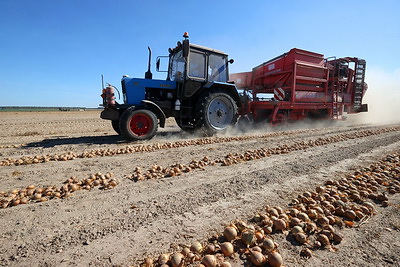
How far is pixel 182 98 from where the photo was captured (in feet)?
20.9

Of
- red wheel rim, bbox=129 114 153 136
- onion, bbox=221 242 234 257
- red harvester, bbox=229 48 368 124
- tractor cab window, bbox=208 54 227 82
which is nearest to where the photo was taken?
onion, bbox=221 242 234 257

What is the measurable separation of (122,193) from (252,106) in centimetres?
732

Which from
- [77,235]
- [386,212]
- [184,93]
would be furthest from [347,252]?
[184,93]

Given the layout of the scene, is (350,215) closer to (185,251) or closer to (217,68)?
(185,251)

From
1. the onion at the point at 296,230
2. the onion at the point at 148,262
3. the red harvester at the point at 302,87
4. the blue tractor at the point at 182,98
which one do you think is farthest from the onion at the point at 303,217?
the red harvester at the point at 302,87

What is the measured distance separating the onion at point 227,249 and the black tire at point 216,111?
16.6ft

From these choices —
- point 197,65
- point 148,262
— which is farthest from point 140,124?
point 148,262

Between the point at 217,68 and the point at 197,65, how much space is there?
2.64 ft

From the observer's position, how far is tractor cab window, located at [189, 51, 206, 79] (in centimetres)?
634

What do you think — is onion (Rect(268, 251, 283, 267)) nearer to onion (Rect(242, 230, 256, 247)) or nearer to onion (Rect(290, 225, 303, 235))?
onion (Rect(242, 230, 256, 247))

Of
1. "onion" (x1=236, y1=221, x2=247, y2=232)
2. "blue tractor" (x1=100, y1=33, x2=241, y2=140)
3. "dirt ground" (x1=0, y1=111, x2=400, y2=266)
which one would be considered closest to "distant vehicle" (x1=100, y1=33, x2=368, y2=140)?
"blue tractor" (x1=100, y1=33, x2=241, y2=140)

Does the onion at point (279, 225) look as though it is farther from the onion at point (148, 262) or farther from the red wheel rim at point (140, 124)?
the red wheel rim at point (140, 124)

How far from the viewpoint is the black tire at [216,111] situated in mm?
6297

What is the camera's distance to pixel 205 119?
249 inches
